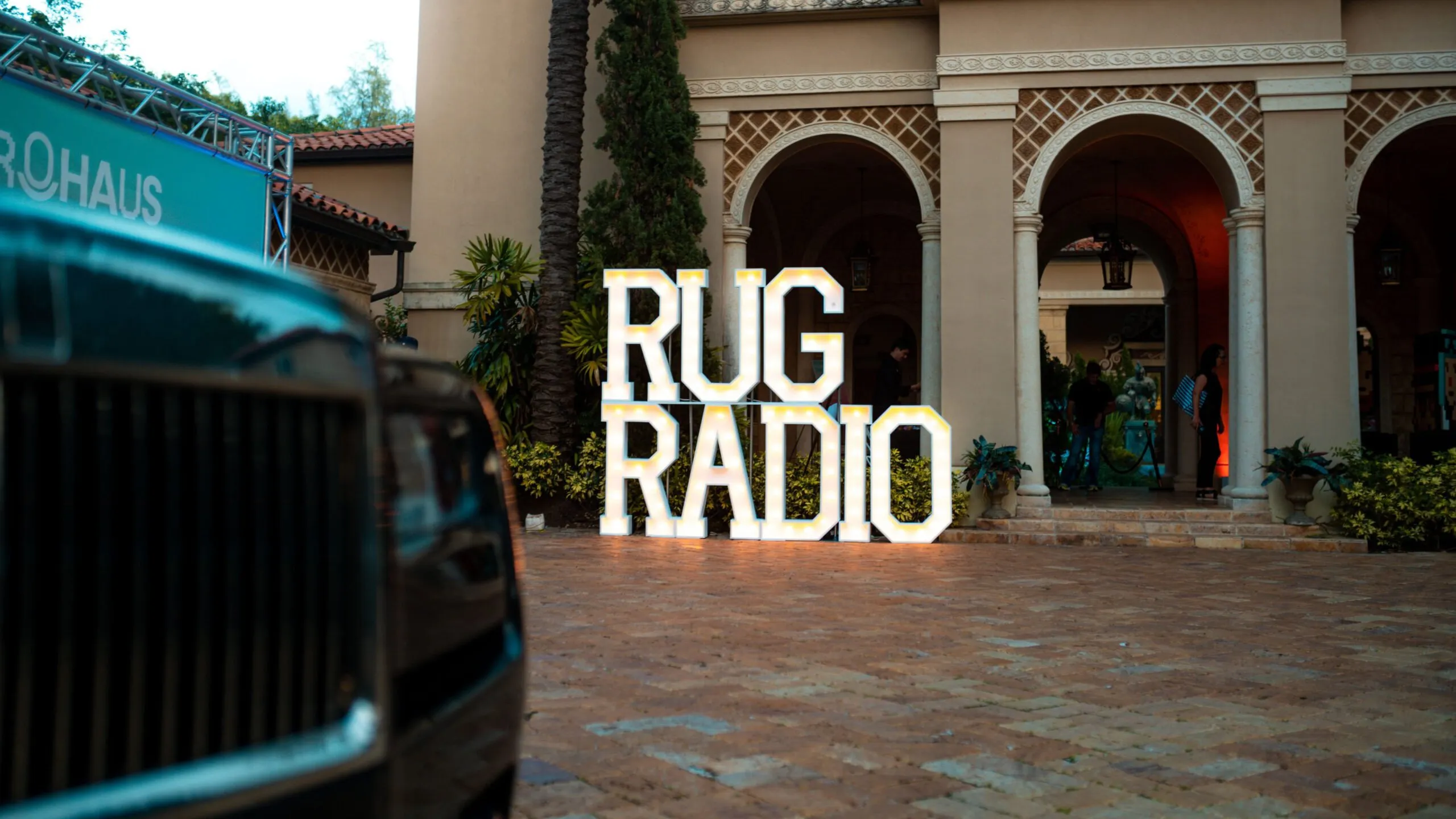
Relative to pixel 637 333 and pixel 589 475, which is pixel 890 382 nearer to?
pixel 637 333

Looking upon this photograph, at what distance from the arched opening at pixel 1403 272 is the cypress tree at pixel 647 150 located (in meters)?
9.38

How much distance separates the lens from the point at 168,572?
1316 millimetres

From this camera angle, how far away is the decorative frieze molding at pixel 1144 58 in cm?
1295

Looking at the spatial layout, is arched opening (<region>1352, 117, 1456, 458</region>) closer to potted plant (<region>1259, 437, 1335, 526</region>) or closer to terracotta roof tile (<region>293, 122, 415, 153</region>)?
potted plant (<region>1259, 437, 1335, 526</region>)

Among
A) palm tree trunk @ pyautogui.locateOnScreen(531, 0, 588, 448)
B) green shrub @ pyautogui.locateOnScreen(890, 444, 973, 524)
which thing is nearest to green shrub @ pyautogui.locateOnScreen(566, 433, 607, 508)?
palm tree trunk @ pyautogui.locateOnScreen(531, 0, 588, 448)

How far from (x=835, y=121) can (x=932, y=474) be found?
4.90 m

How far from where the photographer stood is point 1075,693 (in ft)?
16.8

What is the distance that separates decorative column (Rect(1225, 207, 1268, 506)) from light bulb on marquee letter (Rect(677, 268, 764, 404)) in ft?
18.1

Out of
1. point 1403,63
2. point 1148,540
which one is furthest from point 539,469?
point 1403,63

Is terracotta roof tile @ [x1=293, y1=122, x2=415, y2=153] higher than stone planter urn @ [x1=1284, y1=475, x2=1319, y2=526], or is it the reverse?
terracotta roof tile @ [x1=293, y1=122, x2=415, y2=153]

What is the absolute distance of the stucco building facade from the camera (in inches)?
510

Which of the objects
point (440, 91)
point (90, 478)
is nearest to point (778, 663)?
point (90, 478)

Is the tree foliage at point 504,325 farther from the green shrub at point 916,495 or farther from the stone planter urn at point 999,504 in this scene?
the stone planter urn at point 999,504

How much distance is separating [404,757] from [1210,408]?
15.1 meters
